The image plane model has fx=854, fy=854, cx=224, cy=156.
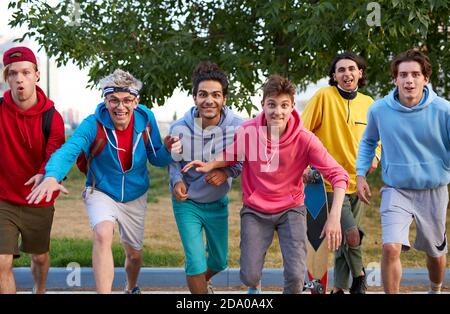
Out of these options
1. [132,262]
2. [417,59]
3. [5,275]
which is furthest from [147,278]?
[417,59]

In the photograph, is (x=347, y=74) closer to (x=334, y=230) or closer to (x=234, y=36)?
(x=334, y=230)

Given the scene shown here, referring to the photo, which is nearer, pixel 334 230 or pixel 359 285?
pixel 334 230

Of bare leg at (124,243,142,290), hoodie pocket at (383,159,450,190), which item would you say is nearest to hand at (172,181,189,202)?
bare leg at (124,243,142,290)

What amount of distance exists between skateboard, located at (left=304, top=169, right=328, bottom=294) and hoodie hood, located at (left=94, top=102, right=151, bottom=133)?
1397mm

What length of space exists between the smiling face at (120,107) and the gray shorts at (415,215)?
1944mm

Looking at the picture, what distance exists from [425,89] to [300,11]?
2357mm

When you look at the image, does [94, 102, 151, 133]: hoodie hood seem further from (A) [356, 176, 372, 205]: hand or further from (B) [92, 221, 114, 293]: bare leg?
(A) [356, 176, 372, 205]: hand

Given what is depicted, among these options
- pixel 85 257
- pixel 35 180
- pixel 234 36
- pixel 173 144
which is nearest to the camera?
pixel 35 180

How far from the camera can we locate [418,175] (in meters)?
6.04

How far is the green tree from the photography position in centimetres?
819

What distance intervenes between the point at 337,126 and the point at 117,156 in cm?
182

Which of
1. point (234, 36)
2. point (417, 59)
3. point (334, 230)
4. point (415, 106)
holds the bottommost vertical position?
point (334, 230)

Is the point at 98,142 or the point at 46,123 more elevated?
the point at 46,123

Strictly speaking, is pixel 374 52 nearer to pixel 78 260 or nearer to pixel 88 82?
pixel 88 82
